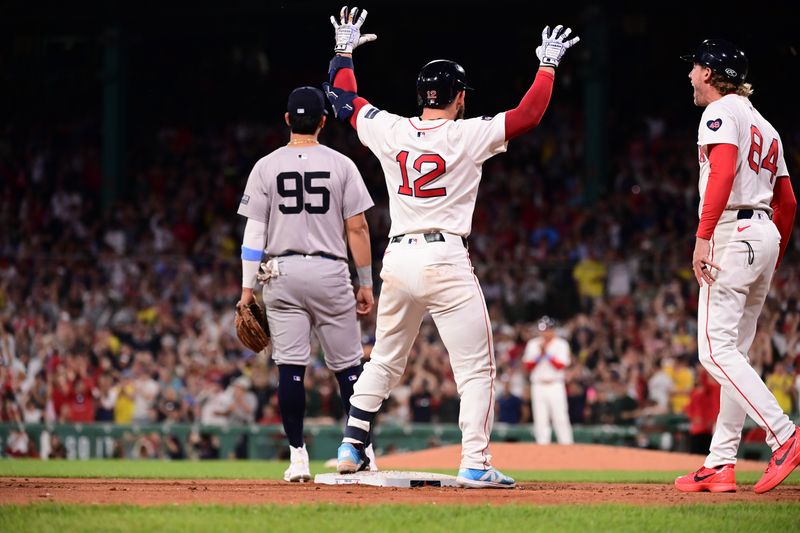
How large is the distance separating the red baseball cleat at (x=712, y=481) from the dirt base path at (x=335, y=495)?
0.08m

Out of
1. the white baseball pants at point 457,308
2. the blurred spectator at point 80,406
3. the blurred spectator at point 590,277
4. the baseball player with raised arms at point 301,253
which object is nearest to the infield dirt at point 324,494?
the white baseball pants at point 457,308

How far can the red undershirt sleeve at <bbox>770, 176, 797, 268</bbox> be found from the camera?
6406mm

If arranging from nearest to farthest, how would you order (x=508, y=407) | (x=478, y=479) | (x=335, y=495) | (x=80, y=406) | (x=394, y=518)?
1. (x=394, y=518)
2. (x=335, y=495)
3. (x=478, y=479)
4. (x=508, y=407)
5. (x=80, y=406)

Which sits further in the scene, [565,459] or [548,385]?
[548,385]

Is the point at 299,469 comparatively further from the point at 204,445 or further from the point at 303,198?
the point at 204,445

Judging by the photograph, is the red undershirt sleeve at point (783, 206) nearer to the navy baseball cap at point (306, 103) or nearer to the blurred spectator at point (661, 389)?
the navy baseball cap at point (306, 103)

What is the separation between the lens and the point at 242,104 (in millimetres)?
24875

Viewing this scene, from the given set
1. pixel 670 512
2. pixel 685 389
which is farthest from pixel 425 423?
pixel 670 512

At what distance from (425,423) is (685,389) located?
3427mm

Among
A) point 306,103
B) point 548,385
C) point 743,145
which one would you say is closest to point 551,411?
point 548,385

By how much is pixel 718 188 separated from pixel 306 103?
249 centimetres

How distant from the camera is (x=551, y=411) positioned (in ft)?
50.3

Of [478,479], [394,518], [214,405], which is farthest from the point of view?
[214,405]

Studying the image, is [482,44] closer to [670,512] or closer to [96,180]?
[96,180]
